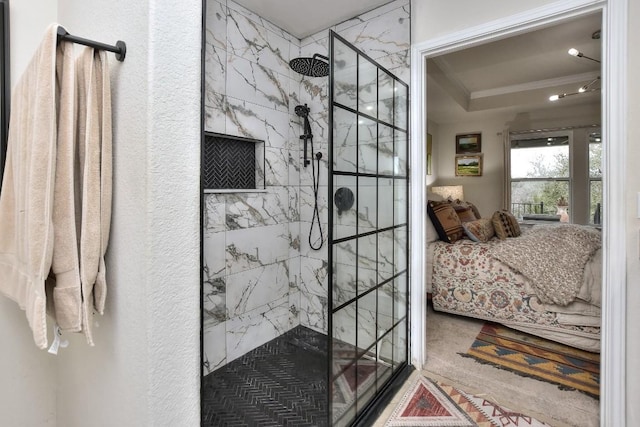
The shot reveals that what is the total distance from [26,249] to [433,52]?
2.27m

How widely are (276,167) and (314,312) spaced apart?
4.33 ft

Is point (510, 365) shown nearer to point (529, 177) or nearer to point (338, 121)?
point (338, 121)

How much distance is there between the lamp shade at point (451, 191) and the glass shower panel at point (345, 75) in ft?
14.4

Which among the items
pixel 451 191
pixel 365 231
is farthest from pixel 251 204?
pixel 451 191

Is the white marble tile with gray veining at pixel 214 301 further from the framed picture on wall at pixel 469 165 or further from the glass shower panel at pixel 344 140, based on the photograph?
the framed picture on wall at pixel 469 165

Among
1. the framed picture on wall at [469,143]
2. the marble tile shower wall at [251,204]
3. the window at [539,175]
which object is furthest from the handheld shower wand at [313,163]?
the window at [539,175]

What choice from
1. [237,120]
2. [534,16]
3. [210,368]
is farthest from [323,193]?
[534,16]

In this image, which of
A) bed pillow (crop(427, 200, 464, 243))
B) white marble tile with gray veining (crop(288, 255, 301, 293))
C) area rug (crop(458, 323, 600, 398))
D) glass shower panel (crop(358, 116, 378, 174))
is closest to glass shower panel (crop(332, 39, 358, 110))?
glass shower panel (crop(358, 116, 378, 174))

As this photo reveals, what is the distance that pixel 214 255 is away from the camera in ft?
7.27

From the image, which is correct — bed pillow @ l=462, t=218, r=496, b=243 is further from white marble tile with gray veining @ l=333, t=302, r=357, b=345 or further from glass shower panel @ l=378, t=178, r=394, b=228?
white marble tile with gray veining @ l=333, t=302, r=357, b=345

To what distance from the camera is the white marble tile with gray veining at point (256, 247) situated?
2.36m

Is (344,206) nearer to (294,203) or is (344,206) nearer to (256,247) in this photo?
(256,247)

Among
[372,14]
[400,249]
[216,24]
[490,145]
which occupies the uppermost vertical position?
[372,14]

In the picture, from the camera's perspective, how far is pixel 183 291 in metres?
0.84
